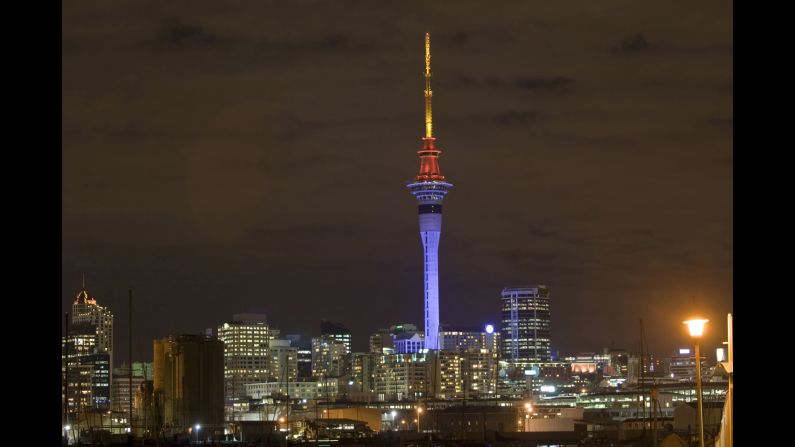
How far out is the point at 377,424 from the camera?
136 meters

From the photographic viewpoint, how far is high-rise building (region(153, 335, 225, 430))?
330 ft

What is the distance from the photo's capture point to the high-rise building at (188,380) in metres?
100

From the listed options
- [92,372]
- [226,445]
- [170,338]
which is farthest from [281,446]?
[92,372]

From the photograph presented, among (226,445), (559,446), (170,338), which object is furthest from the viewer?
(170,338)

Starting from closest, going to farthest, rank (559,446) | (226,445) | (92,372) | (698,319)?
(698,319) → (559,446) → (226,445) → (92,372)

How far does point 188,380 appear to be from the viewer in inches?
3989
